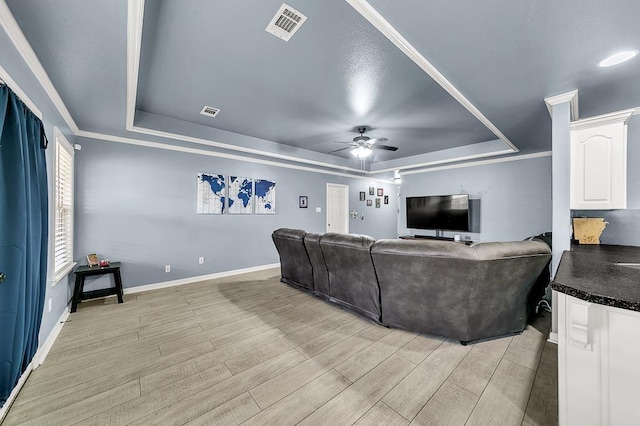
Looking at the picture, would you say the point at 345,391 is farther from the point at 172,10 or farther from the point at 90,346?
the point at 172,10

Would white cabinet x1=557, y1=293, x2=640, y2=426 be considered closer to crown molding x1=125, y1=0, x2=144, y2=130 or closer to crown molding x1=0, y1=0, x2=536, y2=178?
crown molding x1=0, y1=0, x2=536, y2=178

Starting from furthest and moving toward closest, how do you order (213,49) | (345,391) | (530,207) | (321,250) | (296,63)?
1. (530,207)
2. (321,250)
3. (296,63)
4. (213,49)
5. (345,391)

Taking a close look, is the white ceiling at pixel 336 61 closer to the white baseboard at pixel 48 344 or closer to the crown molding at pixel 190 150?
the crown molding at pixel 190 150

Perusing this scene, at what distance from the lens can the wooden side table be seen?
3133mm

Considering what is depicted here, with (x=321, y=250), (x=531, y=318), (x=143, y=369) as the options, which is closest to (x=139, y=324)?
(x=143, y=369)

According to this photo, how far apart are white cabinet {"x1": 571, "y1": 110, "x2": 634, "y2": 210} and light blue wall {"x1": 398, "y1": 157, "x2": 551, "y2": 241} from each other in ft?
9.32

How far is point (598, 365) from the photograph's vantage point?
1.12 m

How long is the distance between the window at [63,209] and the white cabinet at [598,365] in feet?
13.5

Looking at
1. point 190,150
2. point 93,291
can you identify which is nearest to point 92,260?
point 93,291

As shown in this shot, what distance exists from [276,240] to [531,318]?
11.4 feet

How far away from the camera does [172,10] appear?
186 centimetres

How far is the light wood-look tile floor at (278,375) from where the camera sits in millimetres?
1556

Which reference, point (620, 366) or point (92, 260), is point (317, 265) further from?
point (92, 260)

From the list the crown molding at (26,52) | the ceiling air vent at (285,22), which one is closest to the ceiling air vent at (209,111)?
the crown molding at (26,52)
